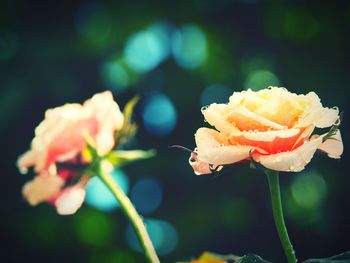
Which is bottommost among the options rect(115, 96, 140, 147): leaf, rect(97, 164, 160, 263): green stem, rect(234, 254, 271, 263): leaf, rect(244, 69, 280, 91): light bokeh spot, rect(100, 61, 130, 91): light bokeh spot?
rect(234, 254, 271, 263): leaf

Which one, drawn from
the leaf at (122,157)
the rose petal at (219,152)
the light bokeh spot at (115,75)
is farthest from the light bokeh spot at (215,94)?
the rose petal at (219,152)

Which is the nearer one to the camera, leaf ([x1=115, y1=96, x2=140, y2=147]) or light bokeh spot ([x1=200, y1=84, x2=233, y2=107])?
leaf ([x1=115, y1=96, x2=140, y2=147])

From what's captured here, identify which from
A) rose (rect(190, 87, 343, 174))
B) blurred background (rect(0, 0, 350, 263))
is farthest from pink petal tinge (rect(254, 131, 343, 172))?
blurred background (rect(0, 0, 350, 263))

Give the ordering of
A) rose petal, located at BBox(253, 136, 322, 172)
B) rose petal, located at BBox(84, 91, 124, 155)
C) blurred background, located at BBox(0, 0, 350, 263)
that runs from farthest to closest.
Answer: blurred background, located at BBox(0, 0, 350, 263), rose petal, located at BBox(84, 91, 124, 155), rose petal, located at BBox(253, 136, 322, 172)

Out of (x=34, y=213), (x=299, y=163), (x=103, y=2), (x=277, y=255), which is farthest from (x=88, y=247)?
(x=299, y=163)

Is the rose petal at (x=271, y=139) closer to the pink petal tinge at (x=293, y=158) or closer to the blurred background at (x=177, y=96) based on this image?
the pink petal tinge at (x=293, y=158)

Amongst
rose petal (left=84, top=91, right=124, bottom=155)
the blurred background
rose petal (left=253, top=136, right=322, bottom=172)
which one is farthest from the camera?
the blurred background

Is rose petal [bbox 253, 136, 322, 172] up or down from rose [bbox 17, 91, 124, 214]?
down

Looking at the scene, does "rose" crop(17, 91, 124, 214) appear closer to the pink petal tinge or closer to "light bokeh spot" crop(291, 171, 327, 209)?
the pink petal tinge
